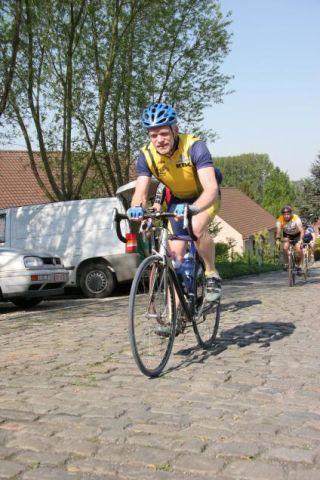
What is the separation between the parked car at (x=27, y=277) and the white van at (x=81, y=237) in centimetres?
212

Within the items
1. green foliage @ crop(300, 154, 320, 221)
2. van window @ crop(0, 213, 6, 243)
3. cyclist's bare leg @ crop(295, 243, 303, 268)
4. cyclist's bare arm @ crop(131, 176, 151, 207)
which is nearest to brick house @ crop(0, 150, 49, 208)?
van window @ crop(0, 213, 6, 243)

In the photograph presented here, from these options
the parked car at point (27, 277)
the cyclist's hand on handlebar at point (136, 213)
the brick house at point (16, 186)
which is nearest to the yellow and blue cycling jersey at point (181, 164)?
the cyclist's hand on handlebar at point (136, 213)

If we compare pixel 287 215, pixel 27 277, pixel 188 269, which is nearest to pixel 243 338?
pixel 188 269

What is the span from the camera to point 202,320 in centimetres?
596

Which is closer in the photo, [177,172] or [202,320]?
[177,172]

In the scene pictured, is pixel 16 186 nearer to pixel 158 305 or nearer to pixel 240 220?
pixel 158 305

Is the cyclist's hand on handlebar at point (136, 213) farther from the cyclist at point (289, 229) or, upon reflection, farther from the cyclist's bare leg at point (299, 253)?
the cyclist's bare leg at point (299, 253)

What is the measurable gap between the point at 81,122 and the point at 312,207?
110 ft

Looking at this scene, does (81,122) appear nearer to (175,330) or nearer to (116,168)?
(116,168)

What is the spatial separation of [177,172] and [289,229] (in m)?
10.6

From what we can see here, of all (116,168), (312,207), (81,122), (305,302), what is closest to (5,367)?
(305,302)

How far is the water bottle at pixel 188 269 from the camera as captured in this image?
5.58 m

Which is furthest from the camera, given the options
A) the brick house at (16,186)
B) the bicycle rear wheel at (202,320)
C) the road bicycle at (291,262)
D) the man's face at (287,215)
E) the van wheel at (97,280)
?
the brick house at (16,186)

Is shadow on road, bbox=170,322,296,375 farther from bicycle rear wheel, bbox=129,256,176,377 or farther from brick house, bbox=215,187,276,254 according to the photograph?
brick house, bbox=215,187,276,254
